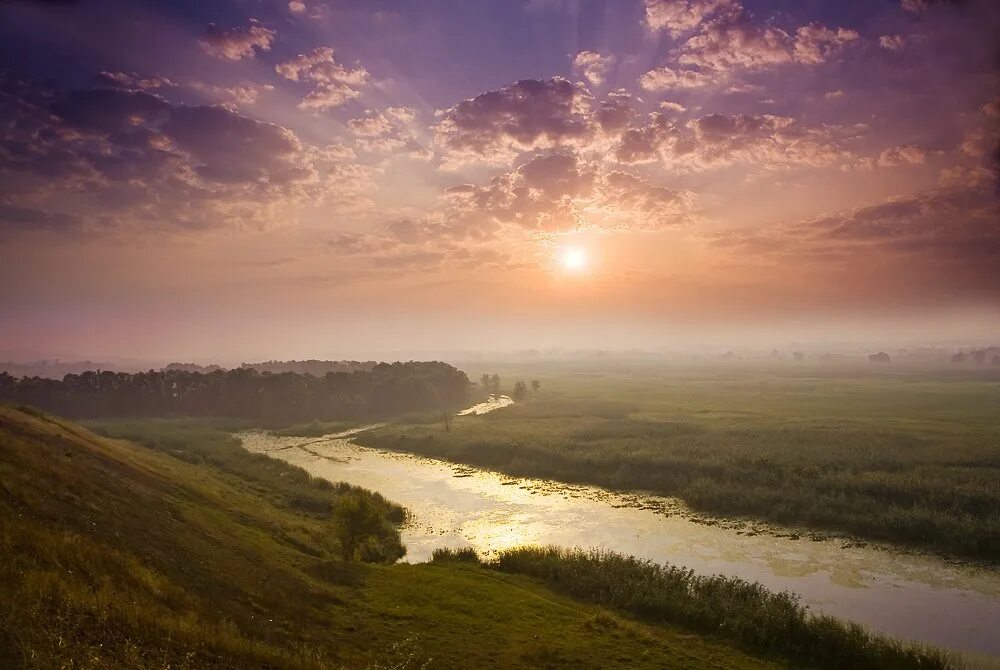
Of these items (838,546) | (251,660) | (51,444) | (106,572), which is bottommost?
(838,546)

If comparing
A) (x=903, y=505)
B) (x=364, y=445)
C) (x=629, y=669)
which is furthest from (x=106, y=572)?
(x=364, y=445)

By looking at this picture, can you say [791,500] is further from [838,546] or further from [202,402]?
[202,402]

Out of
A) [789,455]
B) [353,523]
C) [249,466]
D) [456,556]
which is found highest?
[353,523]

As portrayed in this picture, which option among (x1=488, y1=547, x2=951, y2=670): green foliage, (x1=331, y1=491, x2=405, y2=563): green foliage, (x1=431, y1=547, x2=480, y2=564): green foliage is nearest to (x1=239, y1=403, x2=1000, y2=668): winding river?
(x1=431, y1=547, x2=480, y2=564): green foliage

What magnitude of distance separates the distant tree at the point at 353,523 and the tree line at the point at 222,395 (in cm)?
9325

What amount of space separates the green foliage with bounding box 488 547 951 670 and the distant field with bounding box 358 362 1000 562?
18.7 m

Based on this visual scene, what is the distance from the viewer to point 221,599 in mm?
20875

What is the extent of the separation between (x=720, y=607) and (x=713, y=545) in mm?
13735

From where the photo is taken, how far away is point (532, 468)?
67.8 metres

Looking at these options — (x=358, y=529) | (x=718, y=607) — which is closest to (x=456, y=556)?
(x=358, y=529)

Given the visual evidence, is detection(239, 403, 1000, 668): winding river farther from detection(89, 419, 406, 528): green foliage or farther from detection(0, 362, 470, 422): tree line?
detection(0, 362, 470, 422): tree line

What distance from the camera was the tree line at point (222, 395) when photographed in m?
122

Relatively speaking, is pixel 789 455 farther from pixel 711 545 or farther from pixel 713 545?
pixel 711 545

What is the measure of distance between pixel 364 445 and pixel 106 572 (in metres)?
76.3
